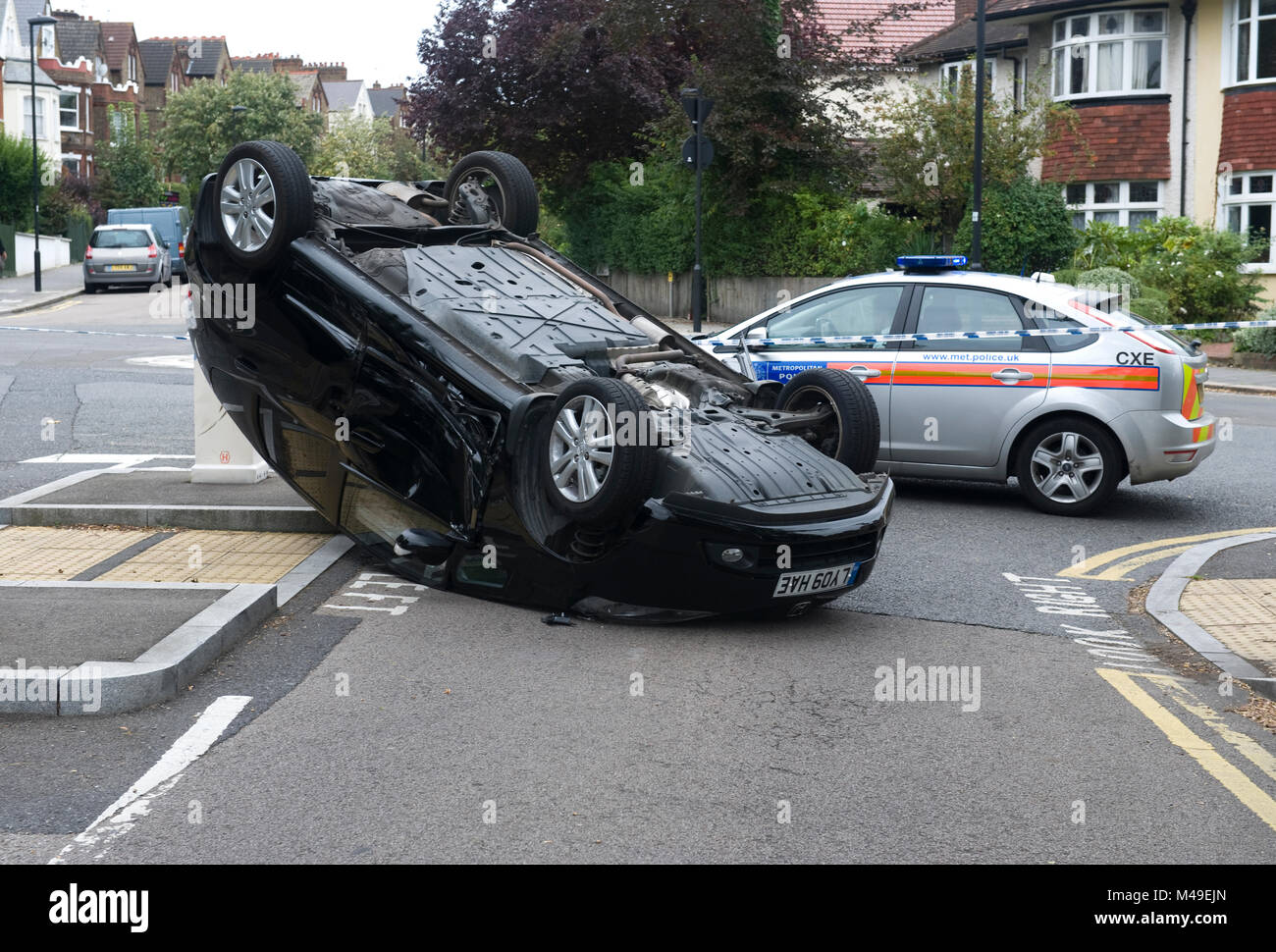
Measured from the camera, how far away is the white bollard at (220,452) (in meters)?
9.69

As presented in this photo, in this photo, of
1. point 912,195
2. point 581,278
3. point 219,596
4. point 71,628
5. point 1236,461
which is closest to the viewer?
point 71,628

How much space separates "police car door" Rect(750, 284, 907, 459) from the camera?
34.4ft

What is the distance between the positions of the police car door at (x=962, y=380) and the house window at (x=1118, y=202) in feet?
72.3

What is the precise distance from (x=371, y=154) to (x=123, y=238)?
38896mm

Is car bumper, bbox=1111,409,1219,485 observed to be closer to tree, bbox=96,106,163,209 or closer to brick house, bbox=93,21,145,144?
tree, bbox=96,106,163,209

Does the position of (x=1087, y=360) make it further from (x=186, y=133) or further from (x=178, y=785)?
(x=186, y=133)

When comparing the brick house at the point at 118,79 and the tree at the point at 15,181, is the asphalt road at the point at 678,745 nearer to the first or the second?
the tree at the point at 15,181

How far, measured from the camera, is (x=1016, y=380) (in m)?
10.1

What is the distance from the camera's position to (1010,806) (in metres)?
4.66

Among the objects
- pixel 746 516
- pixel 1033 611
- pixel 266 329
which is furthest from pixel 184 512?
pixel 1033 611

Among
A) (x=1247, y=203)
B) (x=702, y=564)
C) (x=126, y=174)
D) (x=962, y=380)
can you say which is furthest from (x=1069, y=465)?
(x=126, y=174)

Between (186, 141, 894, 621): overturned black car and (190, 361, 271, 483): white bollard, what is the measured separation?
1.18 meters

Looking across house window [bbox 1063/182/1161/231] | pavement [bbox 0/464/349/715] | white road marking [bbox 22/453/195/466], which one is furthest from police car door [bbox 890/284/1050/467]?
house window [bbox 1063/182/1161/231]

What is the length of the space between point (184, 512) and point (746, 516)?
13.5ft
